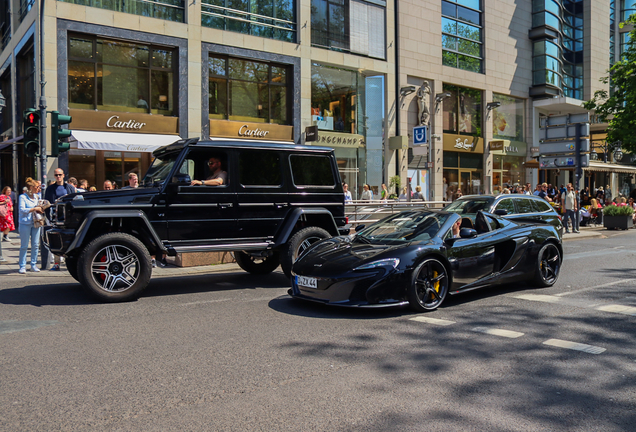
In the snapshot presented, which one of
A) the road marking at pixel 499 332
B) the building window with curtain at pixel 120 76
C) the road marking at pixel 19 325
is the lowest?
the road marking at pixel 19 325

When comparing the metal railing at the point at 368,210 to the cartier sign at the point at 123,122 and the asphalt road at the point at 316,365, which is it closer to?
the asphalt road at the point at 316,365

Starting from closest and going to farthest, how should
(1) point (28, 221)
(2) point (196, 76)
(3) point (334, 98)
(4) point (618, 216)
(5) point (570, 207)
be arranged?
(1) point (28, 221) < (5) point (570, 207) < (2) point (196, 76) < (4) point (618, 216) < (3) point (334, 98)

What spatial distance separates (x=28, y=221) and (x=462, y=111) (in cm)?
2718

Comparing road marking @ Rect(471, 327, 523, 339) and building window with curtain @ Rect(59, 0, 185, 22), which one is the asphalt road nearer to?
road marking @ Rect(471, 327, 523, 339)

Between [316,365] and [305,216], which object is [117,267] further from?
[316,365]

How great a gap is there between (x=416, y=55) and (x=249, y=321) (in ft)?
85.2

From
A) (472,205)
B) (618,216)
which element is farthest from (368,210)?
(618,216)

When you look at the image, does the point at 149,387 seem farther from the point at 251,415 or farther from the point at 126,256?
the point at 126,256

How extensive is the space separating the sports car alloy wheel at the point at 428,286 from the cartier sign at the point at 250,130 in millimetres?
16304

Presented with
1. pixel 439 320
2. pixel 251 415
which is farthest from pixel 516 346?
pixel 251 415

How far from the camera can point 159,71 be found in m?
20.9

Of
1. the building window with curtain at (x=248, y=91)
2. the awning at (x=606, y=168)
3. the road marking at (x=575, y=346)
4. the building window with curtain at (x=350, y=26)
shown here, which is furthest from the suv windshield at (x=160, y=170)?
the awning at (x=606, y=168)

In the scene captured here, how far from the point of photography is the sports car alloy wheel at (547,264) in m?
8.34

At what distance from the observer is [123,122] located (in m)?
19.6
